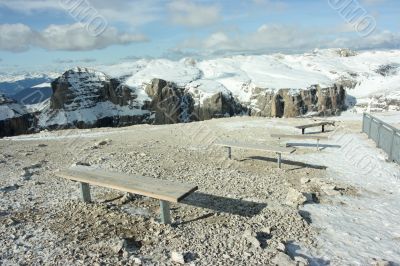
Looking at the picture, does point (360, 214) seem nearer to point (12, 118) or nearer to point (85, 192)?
point (85, 192)

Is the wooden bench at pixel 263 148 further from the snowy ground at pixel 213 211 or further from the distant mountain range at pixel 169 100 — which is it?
the distant mountain range at pixel 169 100

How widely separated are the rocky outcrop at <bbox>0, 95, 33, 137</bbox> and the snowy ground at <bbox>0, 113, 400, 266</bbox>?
105 m

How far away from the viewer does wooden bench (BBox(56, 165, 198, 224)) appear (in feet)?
25.5

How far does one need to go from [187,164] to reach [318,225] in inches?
238

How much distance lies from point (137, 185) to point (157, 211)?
41.1 inches

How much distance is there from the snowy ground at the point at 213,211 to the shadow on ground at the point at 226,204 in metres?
0.03

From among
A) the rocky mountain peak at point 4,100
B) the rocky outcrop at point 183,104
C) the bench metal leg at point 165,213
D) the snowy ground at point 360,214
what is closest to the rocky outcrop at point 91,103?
the rocky outcrop at point 183,104

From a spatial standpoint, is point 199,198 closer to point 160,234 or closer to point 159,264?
point 160,234

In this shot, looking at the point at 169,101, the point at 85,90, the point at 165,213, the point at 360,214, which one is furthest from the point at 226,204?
the point at 169,101

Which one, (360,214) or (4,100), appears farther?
(4,100)

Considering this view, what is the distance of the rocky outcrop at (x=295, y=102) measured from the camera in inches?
6166

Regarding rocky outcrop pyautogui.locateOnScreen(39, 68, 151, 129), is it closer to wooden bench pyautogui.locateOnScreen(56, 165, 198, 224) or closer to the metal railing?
the metal railing

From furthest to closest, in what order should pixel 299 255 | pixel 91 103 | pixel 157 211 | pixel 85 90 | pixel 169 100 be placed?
pixel 169 100 < pixel 85 90 < pixel 91 103 < pixel 157 211 < pixel 299 255

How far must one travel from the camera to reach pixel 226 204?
976cm
